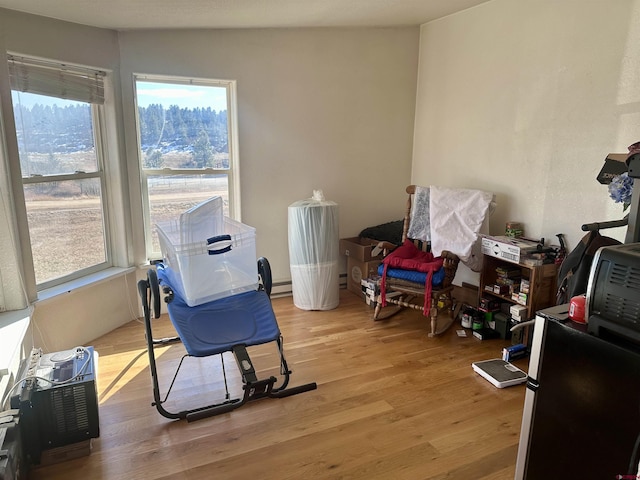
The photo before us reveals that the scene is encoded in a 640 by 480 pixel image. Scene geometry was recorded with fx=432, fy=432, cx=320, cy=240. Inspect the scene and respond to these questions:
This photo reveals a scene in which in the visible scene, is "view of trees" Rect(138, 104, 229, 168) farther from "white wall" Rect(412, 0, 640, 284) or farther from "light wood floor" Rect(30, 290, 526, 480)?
"white wall" Rect(412, 0, 640, 284)

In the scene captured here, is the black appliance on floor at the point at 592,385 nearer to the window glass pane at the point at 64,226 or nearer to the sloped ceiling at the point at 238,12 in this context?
the sloped ceiling at the point at 238,12

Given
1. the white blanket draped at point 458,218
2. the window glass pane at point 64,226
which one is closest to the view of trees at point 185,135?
the window glass pane at point 64,226

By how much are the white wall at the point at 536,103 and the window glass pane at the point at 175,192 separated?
214 cm

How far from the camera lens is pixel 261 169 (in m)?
3.87

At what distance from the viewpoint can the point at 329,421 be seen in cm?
229

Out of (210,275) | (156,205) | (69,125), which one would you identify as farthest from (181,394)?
(69,125)

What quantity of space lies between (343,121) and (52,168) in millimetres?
2449

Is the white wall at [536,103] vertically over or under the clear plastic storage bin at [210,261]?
over

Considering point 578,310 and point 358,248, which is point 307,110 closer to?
point 358,248

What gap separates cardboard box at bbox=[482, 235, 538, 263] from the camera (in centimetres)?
294

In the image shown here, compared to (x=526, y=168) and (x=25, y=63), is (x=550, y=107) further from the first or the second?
(x=25, y=63)

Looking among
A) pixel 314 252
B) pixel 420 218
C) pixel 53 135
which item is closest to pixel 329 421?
pixel 314 252

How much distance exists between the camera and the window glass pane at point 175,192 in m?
3.58

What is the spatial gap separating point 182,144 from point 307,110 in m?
1.16
